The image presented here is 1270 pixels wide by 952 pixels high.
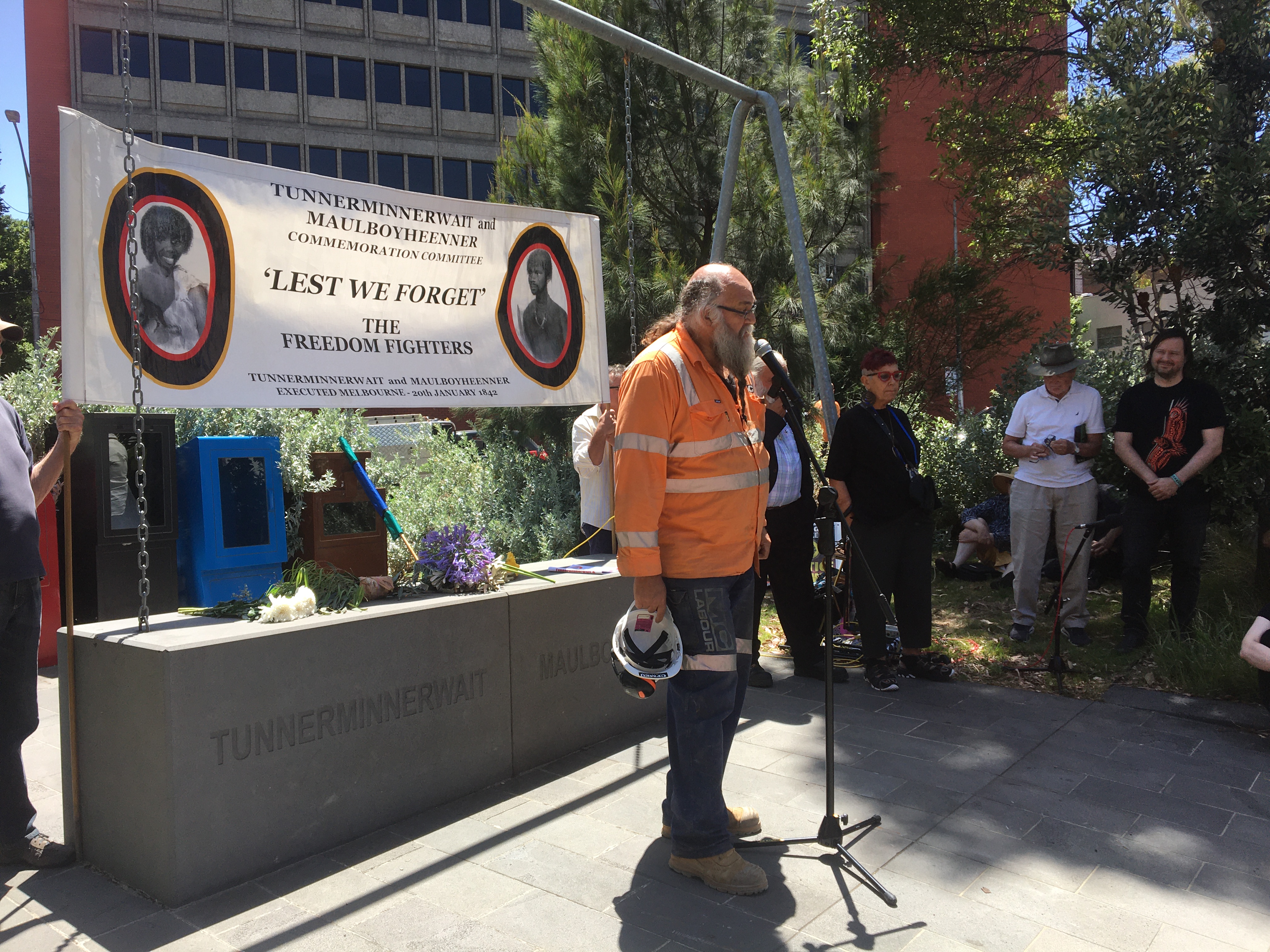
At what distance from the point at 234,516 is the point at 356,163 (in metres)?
32.4

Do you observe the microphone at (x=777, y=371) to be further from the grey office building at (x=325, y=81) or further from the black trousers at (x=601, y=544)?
the grey office building at (x=325, y=81)

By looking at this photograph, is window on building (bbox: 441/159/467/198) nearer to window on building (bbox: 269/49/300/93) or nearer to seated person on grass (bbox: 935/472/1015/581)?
window on building (bbox: 269/49/300/93)

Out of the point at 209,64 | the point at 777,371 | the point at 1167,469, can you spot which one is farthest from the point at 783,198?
the point at 209,64

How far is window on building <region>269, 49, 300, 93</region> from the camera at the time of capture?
3341cm

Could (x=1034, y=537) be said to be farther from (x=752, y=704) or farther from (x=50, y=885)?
(x=50, y=885)

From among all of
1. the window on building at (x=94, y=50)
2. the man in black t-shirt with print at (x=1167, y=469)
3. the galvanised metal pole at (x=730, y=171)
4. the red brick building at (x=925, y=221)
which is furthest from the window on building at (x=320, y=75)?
the man in black t-shirt with print at (x=1167, y=469)

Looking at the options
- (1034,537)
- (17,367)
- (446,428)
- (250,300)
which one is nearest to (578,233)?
(250,300)

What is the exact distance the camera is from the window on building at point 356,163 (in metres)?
34.5

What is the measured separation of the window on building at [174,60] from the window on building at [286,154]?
3.34 m

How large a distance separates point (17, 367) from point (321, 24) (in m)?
22.2

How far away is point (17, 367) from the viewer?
54.4 feet

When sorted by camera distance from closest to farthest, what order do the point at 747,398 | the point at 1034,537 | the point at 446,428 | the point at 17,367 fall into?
the point at 747,398 < the point at 1034,537 < the point at 446,428 < the point at 17,367

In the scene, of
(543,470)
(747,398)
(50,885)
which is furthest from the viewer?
(543,470)

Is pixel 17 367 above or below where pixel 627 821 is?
above
